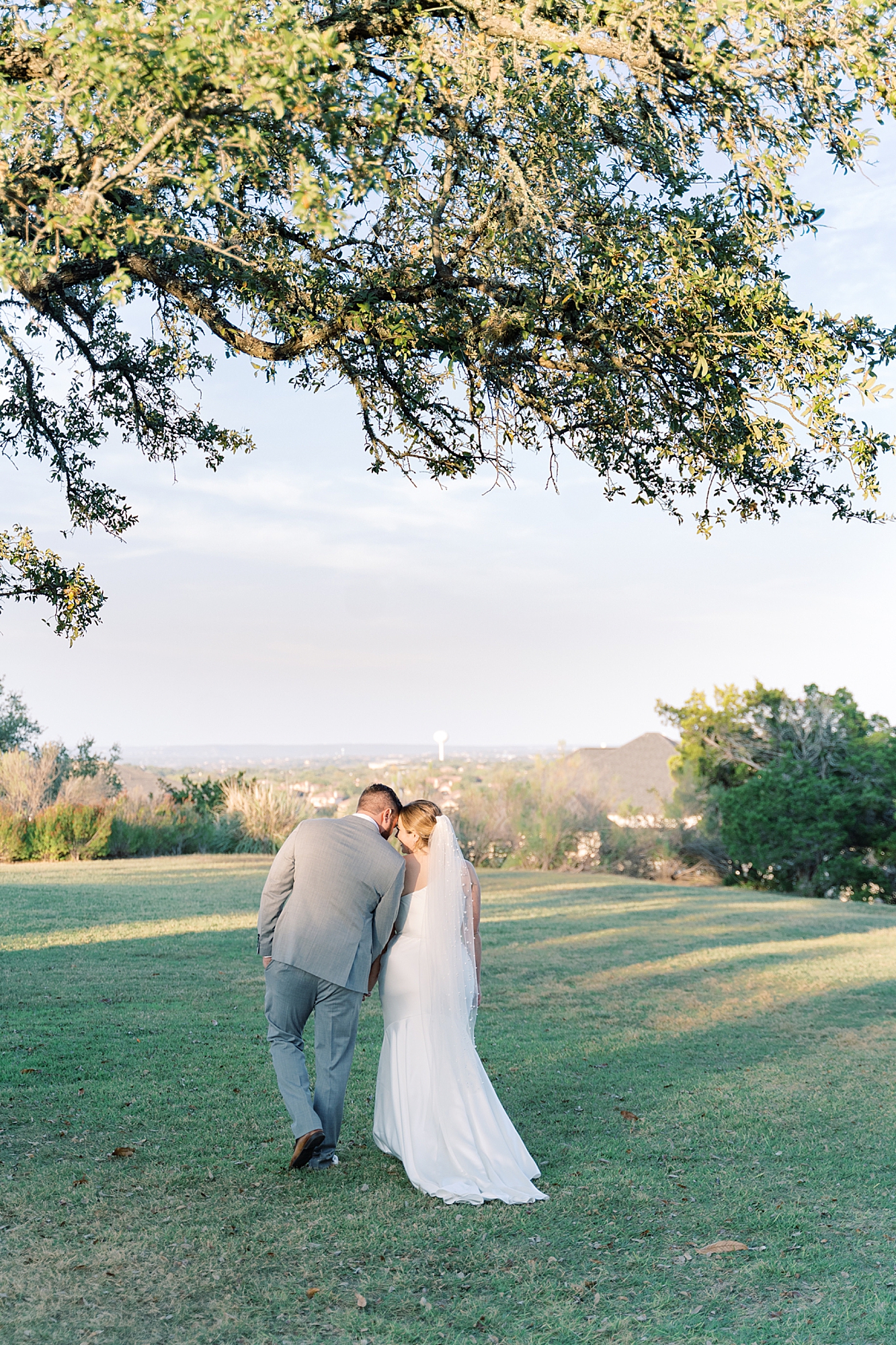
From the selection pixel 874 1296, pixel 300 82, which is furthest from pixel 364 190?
pixel 874 1296

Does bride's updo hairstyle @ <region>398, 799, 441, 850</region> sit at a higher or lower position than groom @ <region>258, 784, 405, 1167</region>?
higher

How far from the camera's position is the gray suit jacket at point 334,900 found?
217 inches

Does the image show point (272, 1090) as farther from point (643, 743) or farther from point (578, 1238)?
point (643, 743)

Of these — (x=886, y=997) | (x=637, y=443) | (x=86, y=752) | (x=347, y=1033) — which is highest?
(x=637, y=443)

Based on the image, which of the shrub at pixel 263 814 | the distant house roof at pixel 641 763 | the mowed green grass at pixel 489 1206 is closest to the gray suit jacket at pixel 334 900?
the mowed green grass at pixel 489 1206

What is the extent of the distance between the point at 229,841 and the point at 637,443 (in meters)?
15.9

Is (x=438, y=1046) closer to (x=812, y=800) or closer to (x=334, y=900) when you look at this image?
(x=334, y=900)

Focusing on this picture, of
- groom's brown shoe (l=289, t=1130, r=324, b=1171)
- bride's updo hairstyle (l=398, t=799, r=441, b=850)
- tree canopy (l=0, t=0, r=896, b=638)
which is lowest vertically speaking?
groom's brown shoe (l=289, t=1130, r=324, b=1171)

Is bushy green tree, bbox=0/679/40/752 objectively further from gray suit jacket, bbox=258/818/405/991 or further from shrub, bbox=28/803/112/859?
gray suit jacket, bbox=258/818/405/991

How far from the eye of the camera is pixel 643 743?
3969cm

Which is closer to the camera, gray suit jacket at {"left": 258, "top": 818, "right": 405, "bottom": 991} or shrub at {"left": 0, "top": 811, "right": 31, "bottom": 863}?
gray suit jacket at {"left": 258, "top": 818, "right": 405, "bottom": 991}

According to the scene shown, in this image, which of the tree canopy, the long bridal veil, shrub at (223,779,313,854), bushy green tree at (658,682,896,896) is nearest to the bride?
the long bridal veil

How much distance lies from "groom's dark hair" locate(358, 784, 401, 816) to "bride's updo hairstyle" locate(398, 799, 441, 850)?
10 centimetres

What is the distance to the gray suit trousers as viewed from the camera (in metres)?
5.47
